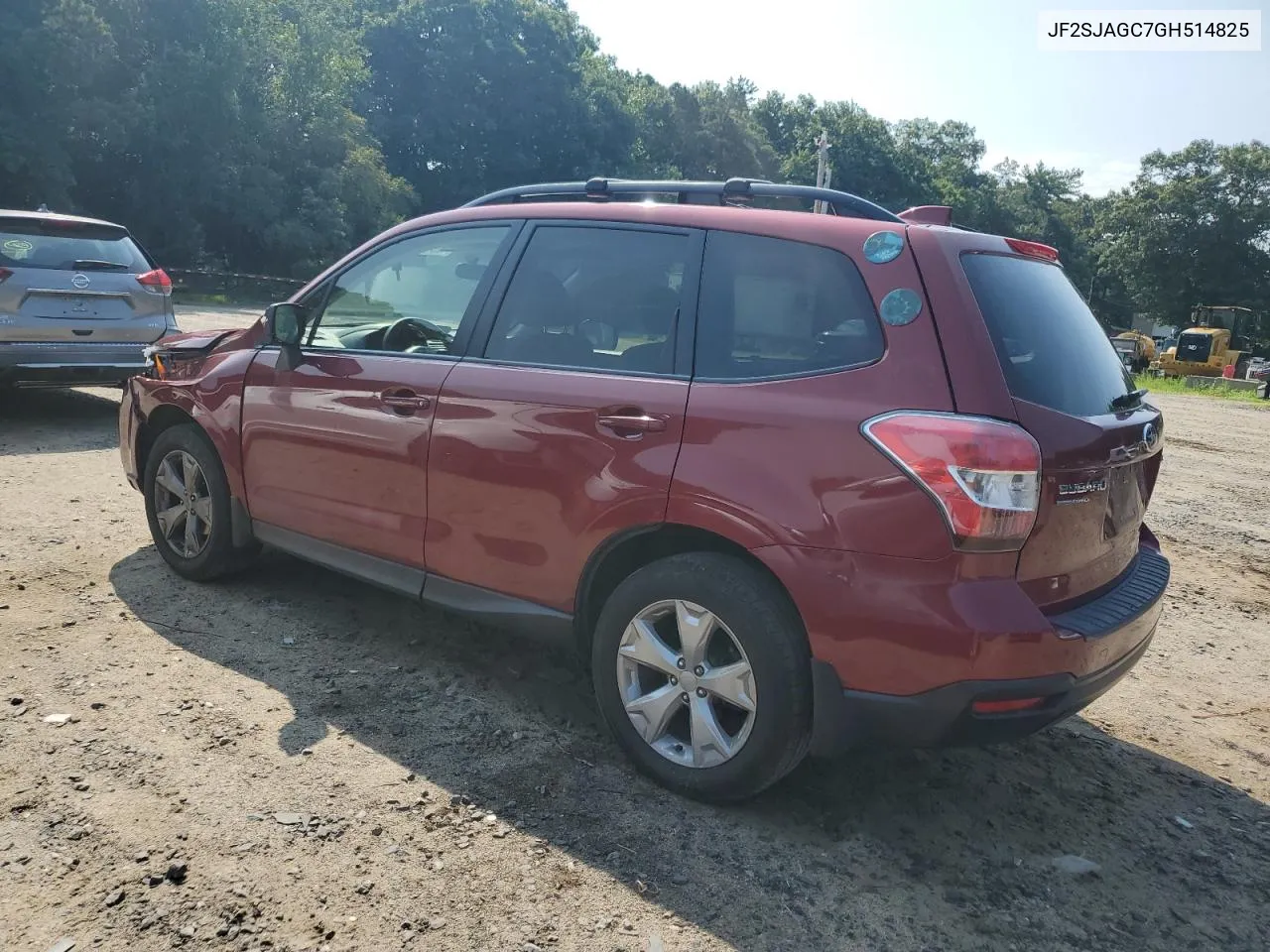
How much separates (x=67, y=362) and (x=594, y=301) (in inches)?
244

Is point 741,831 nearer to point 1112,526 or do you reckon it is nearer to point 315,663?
point 1112,526

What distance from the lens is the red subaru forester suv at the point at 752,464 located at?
2.63 metres

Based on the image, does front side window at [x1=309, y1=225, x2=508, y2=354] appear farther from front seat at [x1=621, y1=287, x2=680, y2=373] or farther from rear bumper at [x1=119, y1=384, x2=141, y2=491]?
rear bumper at [x1=119, y1=384, x2=141, y2=491]

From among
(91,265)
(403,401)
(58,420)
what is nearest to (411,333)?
(403,401)

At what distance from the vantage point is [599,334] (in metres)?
3.37

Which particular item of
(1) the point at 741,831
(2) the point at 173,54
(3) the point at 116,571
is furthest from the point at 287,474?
(2) the point at 173,54

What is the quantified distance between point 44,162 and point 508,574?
32.9 metres

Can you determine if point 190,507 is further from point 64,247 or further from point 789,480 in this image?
point 64,247

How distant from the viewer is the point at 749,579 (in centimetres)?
289

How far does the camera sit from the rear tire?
459cm

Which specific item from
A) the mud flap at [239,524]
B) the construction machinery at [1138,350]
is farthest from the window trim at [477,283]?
the construction machinery at [1138,350]

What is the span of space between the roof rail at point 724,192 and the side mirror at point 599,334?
568 millimetres

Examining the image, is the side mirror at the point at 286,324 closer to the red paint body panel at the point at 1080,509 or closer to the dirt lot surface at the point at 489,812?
the dirt lot surface at the point at 489,812

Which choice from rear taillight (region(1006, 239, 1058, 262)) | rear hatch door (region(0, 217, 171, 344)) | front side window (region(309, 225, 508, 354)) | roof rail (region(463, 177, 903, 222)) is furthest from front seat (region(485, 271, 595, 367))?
rear hatch door (region(0, 217, 171, 344))
